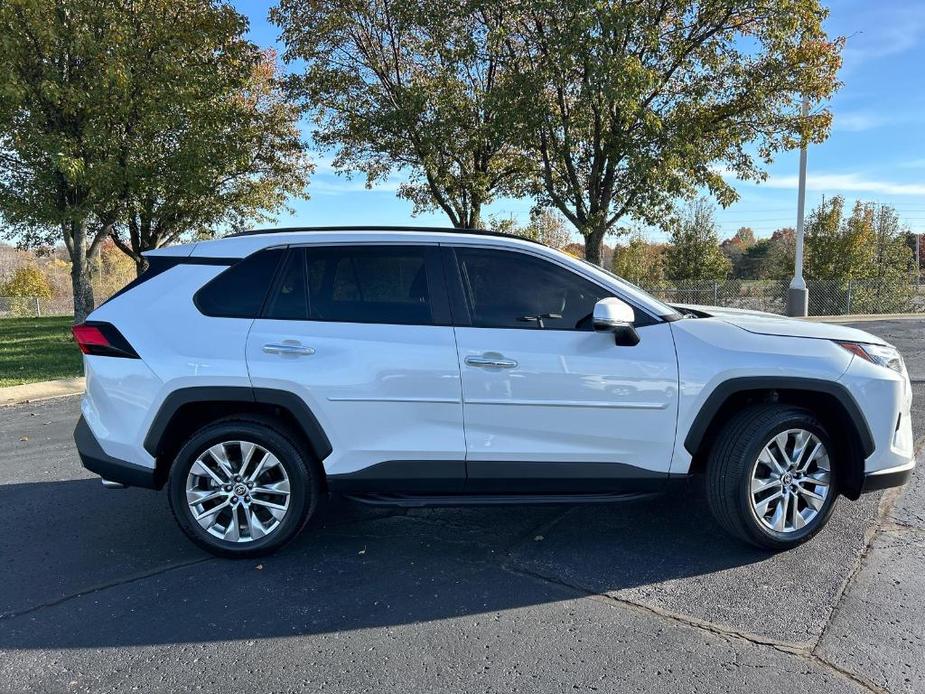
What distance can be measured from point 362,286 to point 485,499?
1389 mm

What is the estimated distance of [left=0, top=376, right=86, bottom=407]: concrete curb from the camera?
8.62 meters

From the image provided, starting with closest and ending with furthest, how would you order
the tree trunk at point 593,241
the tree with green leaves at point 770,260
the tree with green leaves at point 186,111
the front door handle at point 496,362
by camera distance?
1. the front door handle at point 496,362
2. the tree with green leaves at point 186,111
3. the tree trunk at point 593,241
4. the tree with green leaves at point 770,260

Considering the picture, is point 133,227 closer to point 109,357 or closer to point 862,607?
point 109,357

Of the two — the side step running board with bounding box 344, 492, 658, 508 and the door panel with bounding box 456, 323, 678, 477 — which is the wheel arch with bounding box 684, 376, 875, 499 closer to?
the door panel with bounding box 456, 323, 678, 477

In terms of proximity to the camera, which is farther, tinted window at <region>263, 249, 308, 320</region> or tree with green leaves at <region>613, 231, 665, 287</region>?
tree with green leaves at <region>613, 231, 665, 287</region>

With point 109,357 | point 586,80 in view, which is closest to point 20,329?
point 586,80

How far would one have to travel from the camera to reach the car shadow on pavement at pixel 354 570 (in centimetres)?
302

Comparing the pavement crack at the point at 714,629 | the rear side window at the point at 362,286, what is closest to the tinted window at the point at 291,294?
the rear side window at the point at 362,286

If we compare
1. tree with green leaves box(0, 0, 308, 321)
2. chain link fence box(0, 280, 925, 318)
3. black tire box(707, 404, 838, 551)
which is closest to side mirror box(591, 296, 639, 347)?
black tire box(707, 404, 838, 551)

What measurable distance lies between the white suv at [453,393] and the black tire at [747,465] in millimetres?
11

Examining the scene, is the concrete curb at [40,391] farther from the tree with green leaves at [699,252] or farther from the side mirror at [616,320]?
the tree with green leaves at [699,252]

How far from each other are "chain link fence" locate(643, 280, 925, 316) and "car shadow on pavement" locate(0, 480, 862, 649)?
63.4 feet

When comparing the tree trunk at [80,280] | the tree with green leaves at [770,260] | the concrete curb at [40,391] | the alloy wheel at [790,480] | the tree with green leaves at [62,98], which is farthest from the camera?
the tree with green leaves at [770,260]

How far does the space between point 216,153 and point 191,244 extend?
1117 centimetres
